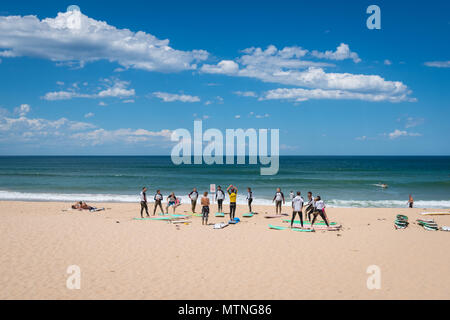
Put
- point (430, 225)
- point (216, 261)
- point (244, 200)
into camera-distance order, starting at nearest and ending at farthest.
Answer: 1. point (216, 261)
2. point (430, 225)
3. point (244, 200)

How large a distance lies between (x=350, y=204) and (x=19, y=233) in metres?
23.6

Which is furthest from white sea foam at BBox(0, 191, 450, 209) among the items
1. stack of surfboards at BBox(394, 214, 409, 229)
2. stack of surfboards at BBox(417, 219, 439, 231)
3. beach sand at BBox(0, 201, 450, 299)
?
beach sand at BBox(0, 201, 450, 299)

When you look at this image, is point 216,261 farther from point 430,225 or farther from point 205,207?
point 430,225

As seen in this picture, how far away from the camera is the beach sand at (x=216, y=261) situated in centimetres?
757

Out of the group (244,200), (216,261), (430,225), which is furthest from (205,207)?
(244,200)

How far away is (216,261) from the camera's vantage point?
978 cm

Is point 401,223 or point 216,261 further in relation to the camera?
point 401,223

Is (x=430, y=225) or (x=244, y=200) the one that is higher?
(x=430, y=225)

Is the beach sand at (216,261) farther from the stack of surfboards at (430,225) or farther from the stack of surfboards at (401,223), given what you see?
the stack of surfboards at (401,223)

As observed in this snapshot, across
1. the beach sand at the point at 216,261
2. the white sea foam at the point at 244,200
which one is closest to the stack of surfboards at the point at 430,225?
the beach sand at the point at 216,261

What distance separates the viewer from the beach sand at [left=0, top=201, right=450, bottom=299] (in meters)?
7.57

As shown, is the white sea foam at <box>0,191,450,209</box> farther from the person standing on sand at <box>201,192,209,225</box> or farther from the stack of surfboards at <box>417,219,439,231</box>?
the person standing on sand at <box>201,192,209,225</box>

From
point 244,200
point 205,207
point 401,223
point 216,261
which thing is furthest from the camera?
point 244,200

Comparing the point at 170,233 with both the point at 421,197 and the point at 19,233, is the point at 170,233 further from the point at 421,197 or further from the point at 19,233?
the point at 421,197
